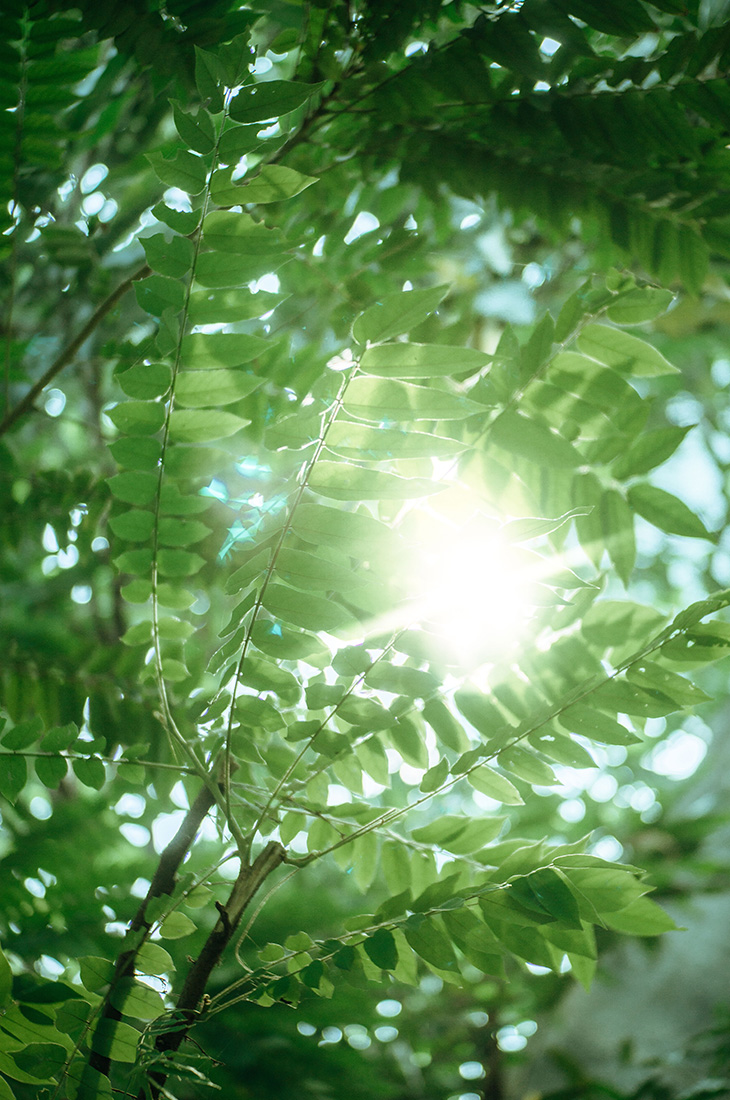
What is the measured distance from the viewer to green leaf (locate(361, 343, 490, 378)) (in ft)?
1.61

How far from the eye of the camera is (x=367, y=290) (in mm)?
920

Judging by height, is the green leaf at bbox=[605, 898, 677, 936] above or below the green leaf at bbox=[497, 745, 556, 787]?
below

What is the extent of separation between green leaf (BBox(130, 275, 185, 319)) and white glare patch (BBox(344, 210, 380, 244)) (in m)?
0.52

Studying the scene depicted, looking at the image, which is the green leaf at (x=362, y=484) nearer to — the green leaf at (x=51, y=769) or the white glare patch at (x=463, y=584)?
the white glare patch at (x=463, y=584)

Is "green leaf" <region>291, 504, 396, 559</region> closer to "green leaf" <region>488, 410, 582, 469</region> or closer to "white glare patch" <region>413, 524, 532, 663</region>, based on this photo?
"white glare patch" <region>413, 524, 532, 663</region>

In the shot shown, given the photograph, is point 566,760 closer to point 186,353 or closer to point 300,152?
point 186,353

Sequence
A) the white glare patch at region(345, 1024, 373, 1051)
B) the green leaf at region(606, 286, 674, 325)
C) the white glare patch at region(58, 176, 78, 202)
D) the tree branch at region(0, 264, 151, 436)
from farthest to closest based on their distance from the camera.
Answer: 1. the white glare patch at region(345, 1024, 373, 1051)
2. the white glare patch at region(58, 176, 78, 202)
3. the tree branch at region(0, 264, 151, 436)
4. the green leaf at region(606, 286, 674, 325)

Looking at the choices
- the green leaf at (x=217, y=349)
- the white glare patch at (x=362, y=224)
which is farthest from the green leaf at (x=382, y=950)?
the white glare patch at (x=362, y=224)

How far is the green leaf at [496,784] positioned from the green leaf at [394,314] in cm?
35

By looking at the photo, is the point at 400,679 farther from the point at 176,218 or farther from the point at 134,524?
the point at 176,218

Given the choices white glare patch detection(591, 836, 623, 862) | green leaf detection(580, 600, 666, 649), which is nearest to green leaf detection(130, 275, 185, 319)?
green leaf detection(580, 600, 666, 649)

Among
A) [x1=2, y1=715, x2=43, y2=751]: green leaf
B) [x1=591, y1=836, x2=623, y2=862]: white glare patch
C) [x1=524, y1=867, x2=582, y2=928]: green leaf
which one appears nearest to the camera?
[x1=524, y1=867, x2=582, y2=928]: green leaf

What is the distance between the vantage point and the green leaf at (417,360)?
490 millimetres

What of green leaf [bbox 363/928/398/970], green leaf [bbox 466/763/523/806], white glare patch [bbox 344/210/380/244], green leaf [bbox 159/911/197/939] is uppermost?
white glare patch [bbox 344/210/380/244]
